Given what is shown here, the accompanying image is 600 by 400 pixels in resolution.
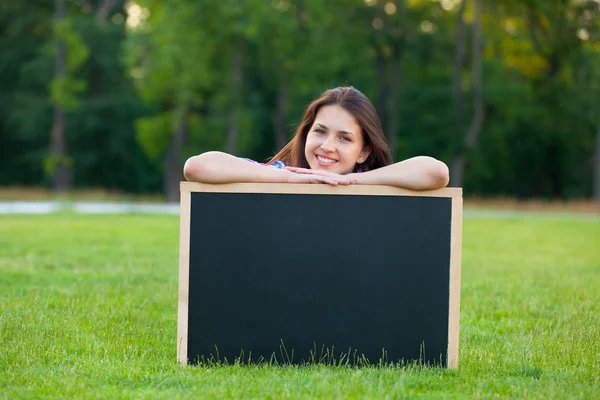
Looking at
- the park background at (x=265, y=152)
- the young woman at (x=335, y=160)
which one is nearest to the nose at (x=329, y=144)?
the young woman at (x=335, y=160)

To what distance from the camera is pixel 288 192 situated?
4.43 metres

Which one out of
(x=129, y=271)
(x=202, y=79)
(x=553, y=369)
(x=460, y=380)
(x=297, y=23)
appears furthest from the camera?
(x=297, y=23)

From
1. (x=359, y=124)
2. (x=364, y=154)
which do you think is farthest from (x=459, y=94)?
(x=359, y=124)

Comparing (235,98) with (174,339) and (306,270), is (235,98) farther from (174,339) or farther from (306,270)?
(306,270)

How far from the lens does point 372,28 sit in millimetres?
35219

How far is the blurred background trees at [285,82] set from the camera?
32719 millimetres

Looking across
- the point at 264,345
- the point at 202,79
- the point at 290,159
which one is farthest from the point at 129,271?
the point at 202,79

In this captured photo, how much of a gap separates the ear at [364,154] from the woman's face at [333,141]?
0.12 metres

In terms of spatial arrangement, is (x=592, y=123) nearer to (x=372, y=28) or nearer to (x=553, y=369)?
(x=372, y=28)

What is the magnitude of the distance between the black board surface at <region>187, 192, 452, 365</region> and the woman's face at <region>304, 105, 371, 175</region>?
0.56 metres

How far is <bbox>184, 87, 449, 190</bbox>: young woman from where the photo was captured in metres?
4.39

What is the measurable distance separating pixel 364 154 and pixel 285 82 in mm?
30803

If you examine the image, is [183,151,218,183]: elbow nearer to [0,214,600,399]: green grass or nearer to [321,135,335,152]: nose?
[321,135,335,152]: nose

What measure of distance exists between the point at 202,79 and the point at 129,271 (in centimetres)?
2351
